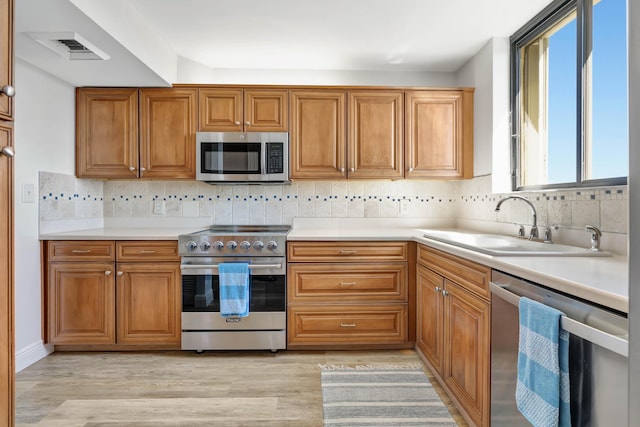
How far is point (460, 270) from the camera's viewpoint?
192 centimetres

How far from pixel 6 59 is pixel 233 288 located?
70.3 inches

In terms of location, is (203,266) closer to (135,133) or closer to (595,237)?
(135,133)

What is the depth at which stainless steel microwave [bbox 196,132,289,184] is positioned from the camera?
118 inches

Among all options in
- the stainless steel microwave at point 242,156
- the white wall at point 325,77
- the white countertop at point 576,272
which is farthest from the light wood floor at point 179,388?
the white wall at point 325,77

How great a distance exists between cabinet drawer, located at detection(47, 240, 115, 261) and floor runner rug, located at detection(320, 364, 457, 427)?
5.78 ft

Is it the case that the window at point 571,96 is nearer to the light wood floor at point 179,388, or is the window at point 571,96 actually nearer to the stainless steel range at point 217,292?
the light wood floor at point 179,388

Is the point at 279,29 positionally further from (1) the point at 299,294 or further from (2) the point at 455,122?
(1) the point at 299,294

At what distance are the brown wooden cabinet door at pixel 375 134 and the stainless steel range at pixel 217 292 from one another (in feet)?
3.16

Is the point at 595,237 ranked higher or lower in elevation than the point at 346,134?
lower

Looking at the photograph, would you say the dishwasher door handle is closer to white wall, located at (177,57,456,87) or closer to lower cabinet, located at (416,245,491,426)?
lower cabinet, located at (416,245,491,426)

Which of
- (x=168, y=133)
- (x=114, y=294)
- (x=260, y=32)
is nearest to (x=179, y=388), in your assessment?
(x=114, y=294)

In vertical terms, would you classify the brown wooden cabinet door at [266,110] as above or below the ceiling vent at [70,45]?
below

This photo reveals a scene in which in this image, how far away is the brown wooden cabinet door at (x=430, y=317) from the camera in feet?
7.30

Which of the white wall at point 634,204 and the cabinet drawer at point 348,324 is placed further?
the cabinet drawer at point 348,324
